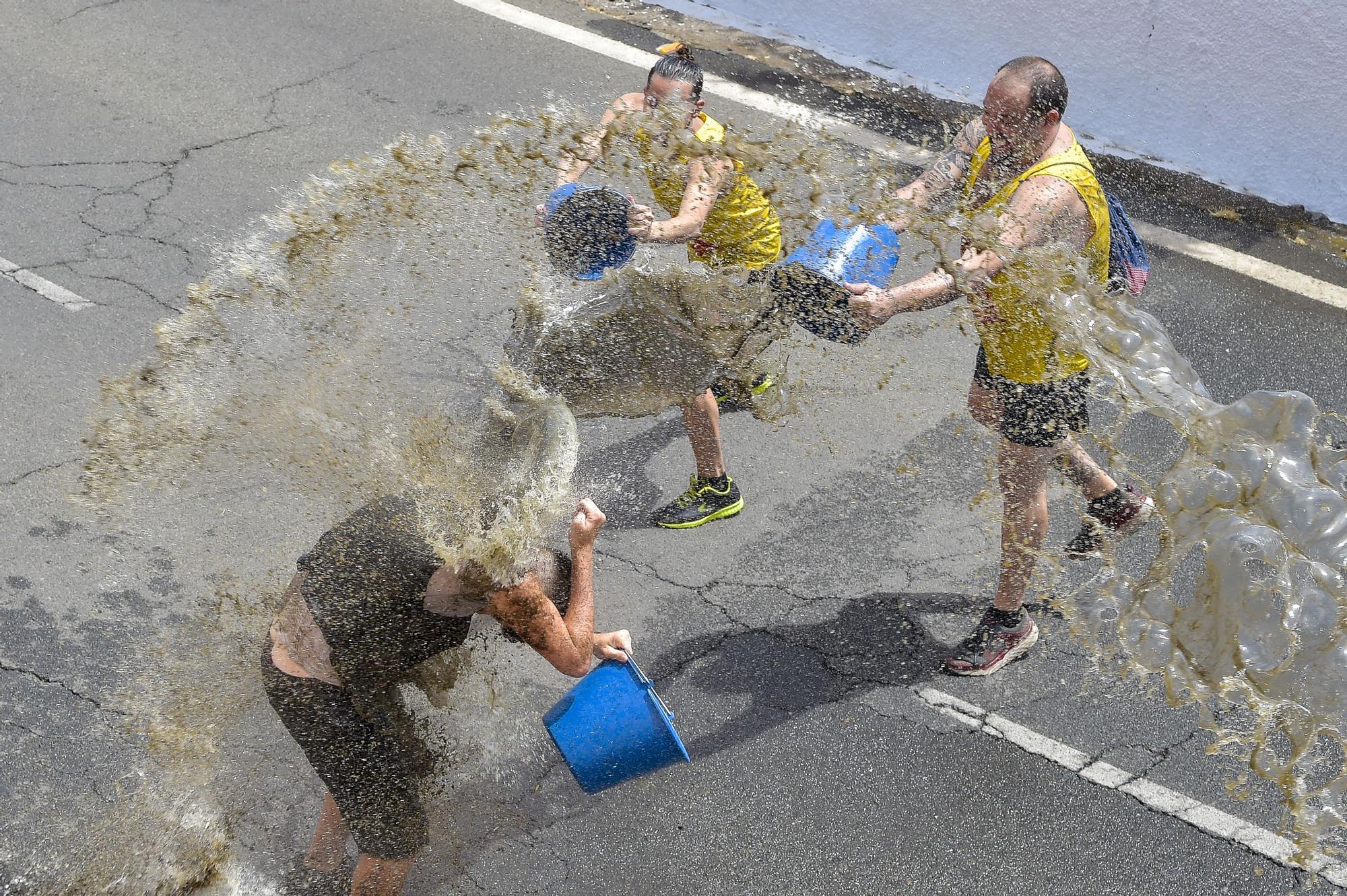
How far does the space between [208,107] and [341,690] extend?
17.5 ft

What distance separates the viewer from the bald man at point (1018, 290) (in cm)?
360

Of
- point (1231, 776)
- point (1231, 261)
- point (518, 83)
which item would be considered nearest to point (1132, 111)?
point (1231, 261)

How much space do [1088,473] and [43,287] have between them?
15.8 feet

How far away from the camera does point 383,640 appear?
2893 millimetres

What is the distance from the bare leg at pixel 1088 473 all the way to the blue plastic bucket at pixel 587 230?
175 centimetres

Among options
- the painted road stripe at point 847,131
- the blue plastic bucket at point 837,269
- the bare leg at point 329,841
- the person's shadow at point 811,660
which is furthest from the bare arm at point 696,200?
the painted road stripe at point 847,131

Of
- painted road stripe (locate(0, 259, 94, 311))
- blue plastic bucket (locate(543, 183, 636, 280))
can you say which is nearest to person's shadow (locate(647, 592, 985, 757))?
blue plastic bucket (locate(543, 183, 636, 280))

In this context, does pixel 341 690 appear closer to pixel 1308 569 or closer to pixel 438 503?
pixel 438 503

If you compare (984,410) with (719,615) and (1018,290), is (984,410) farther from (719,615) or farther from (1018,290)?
(719,615)

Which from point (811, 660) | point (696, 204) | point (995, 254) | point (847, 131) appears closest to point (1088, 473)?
point (995, 254)

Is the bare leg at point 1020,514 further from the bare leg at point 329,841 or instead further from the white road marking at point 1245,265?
the white road marking at point 1245,265

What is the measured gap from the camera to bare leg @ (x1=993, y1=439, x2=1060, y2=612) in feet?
12.7

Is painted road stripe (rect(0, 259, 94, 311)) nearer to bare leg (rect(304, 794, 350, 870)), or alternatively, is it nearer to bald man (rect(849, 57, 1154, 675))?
bare leg (rect(304, 794, 350, 870))

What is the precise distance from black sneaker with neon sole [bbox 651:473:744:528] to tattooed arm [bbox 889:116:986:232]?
125 cm
